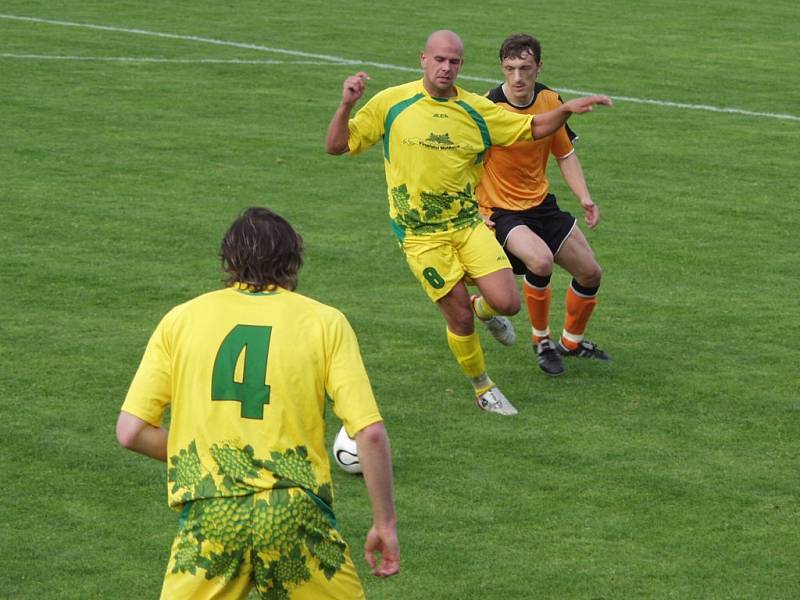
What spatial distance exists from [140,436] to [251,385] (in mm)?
475

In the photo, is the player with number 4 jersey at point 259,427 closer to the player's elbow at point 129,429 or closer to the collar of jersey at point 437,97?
the player's elbow at point 129,429

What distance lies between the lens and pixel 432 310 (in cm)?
1283

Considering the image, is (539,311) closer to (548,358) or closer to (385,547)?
(548,358)

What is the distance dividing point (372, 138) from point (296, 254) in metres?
4.71

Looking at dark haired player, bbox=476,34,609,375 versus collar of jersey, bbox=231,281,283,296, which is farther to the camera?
dark haired player, bbox=476,34,609,375

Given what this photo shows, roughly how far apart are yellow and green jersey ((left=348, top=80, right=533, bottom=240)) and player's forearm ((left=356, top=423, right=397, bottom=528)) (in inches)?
194

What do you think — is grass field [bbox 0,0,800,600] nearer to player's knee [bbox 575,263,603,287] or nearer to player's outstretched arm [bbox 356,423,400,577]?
player's knee [bbox 575,263,603,287]

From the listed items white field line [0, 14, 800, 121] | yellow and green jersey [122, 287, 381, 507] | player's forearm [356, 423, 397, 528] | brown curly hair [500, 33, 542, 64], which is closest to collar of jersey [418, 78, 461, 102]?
brown curly hair [500, 33, 542, 64]

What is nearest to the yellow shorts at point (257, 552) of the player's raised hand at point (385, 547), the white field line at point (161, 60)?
the player's raised hand at point (385, 547)

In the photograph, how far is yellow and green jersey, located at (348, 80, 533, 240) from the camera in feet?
32.9

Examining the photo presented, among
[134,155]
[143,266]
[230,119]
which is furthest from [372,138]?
[230,119]

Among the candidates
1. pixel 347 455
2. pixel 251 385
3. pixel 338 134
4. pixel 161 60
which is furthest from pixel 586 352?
pixel 161 60

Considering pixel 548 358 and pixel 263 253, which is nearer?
pixel 263 253

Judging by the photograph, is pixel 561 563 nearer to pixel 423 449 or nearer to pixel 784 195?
pixel 423 449
